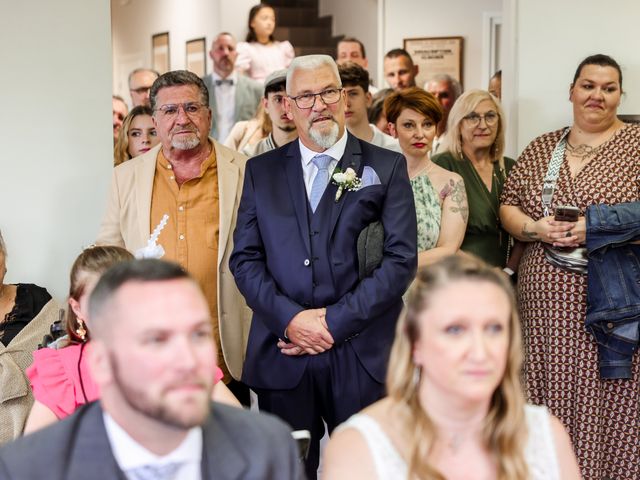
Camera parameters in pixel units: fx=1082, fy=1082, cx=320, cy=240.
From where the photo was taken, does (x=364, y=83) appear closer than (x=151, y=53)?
Yes

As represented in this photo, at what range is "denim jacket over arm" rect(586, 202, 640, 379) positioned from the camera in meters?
4.24

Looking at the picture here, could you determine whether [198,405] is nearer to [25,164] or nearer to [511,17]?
[25,164]

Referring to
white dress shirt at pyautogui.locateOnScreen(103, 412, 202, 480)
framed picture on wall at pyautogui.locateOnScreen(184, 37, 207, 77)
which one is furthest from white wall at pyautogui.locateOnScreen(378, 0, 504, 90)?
white dress shirt at pyautogui.locateOnScreen(103, 412, 202, 480)

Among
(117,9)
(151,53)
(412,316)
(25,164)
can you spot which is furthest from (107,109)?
(117,9)

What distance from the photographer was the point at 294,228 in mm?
3699

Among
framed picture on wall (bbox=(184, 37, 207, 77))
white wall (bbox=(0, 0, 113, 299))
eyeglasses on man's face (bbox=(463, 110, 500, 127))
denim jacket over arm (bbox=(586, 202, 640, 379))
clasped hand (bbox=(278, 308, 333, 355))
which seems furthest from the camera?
framed picture on wall (bbox=(184, 37, 207, 77))

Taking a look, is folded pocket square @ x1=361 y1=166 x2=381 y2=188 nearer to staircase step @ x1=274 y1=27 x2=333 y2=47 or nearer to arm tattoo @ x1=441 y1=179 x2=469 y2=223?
arm tattoo @ x1=441 y1=179 x2=469 y2=223

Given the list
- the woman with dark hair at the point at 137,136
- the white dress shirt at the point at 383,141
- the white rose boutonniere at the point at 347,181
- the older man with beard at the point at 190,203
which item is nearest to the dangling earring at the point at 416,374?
the white rose boutonniere at the point at 347,181

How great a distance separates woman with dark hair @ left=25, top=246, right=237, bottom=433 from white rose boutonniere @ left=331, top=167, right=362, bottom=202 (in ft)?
2.74

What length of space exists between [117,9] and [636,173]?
393 inches

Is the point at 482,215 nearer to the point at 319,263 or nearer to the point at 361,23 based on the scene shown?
the point at 319,263

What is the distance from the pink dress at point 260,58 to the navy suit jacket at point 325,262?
222 inches

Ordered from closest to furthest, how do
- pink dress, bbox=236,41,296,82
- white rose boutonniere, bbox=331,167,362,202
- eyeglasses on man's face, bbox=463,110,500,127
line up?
white rose boutonniere, bbox=331,167,362,202 < eyeglasses on man's face, bbox=463,110,500,127 < pink dress, bbox=236,41,296,82

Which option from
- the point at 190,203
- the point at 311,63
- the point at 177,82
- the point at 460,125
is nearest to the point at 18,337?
the point at 190,203
